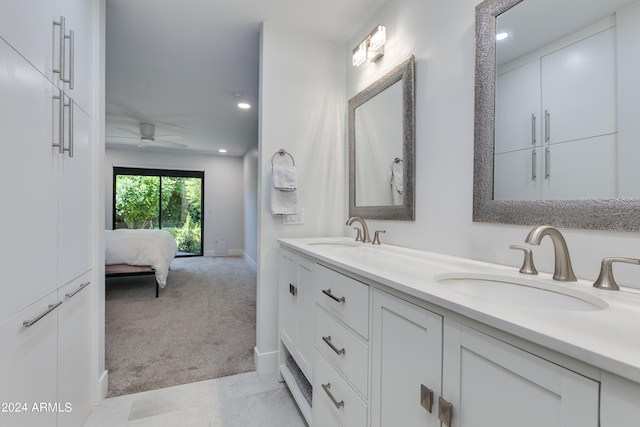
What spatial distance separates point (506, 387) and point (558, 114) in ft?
2.96

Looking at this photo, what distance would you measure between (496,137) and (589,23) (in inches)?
16.1

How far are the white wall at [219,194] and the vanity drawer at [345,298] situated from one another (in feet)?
19.5

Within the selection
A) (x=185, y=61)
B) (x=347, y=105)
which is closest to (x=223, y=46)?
Result: (x=185, y=61)

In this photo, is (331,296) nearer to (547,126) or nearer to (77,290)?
(547,126)

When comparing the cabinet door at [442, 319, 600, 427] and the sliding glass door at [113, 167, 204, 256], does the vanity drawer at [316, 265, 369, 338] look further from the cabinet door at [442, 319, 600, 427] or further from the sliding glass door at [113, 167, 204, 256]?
the sliding glass door at [113, 167, 204, 256]

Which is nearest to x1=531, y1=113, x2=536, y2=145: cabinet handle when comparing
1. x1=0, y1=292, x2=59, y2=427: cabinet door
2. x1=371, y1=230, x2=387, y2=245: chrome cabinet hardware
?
x1=371, y1=230, x2=387, y2=245: chrome cabinet hardware

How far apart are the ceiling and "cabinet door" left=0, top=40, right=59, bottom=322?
1.21 meters

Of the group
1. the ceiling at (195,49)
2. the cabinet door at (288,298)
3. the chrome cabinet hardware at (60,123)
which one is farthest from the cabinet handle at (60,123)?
the cabinet door at (288,298)

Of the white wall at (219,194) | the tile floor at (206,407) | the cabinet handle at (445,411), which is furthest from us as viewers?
the white wall at (219,194)

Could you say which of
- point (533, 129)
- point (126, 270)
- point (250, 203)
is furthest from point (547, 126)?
point (250, 203)

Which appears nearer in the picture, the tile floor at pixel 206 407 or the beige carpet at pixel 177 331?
the tile floor at pixel 206 407

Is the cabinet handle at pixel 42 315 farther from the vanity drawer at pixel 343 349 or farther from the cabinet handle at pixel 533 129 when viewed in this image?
the cabinet handle at pixel 533 129

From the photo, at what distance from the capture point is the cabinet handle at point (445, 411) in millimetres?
671

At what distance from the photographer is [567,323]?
20.8 inches
